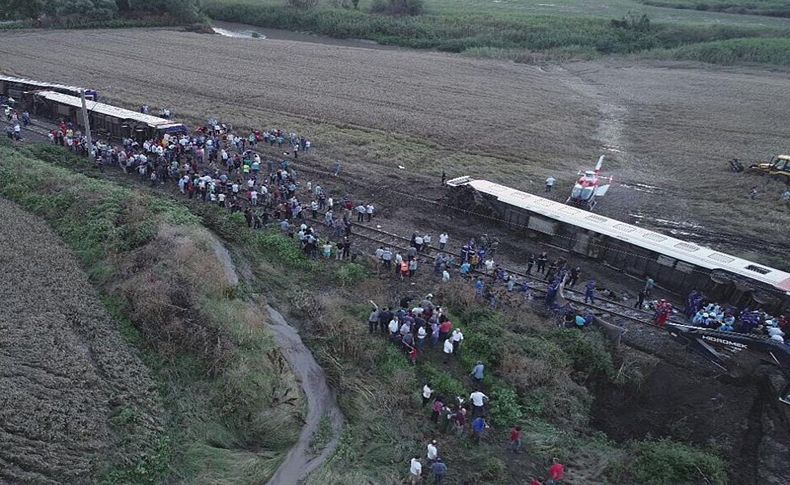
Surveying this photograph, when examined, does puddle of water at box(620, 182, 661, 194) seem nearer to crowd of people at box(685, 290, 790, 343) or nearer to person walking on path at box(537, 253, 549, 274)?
person walking on path at box(537, 253, 549, 274)

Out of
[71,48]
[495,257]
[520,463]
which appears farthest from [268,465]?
[71,48]

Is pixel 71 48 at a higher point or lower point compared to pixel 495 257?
higher

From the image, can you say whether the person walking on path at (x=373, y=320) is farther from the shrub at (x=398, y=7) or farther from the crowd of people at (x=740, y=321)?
the shrub at (x=398, y=7)

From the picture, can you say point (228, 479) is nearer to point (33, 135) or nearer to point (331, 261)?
point (331, 261)

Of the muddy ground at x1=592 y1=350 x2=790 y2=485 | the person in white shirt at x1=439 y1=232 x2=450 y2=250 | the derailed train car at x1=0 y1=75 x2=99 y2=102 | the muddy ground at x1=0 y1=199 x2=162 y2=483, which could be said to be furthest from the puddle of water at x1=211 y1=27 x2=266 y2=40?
the muddy ground at x1=592 y1=350 x2=790 y2=485

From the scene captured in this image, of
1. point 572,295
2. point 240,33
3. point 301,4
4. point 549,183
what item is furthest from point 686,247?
point 301,4

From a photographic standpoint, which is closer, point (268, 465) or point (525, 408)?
point (268, 465)
